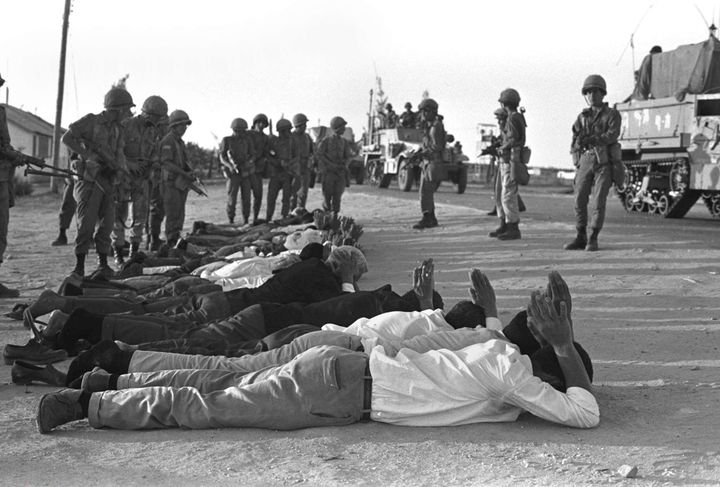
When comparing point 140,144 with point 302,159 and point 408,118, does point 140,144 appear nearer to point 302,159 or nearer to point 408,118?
point 302,159

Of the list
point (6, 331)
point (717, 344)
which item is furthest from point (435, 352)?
point (6, 331)

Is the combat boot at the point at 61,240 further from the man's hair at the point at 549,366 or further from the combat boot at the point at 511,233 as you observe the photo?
the man's hair at the point at 549,366

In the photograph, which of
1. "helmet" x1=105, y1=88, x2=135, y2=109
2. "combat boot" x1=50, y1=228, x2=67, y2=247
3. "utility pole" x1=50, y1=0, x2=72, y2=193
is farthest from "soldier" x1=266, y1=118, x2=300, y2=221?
"utility pole" x1=50, y1=0, x2=72, y2=193

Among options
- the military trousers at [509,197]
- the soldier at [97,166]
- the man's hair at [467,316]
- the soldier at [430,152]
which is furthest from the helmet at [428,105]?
the man's hair at [467,316]

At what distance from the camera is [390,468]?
164 inches

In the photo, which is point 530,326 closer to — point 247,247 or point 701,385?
point 701,385

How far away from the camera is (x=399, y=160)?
30453 mm

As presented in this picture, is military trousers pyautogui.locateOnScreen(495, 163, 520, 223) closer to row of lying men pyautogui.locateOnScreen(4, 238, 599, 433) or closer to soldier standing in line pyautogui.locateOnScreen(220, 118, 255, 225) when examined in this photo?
soldier standing in line pyautogui.locateOnScreen(220, 118, 255, 225)

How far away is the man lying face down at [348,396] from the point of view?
4.60 meters

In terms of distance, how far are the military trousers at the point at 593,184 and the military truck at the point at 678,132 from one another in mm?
5457

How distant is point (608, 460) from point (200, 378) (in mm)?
1902

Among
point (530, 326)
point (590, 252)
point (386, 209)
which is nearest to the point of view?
point (530, 326)

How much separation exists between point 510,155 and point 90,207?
561 cm

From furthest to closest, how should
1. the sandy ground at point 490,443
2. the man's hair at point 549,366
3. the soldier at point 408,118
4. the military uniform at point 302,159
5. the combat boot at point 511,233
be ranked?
the soldier at point 408,118, the military uniform at point 302,159, the combat boot at point 511,233, the man's hair at point 549,366, the sandy ground at point 490,443
